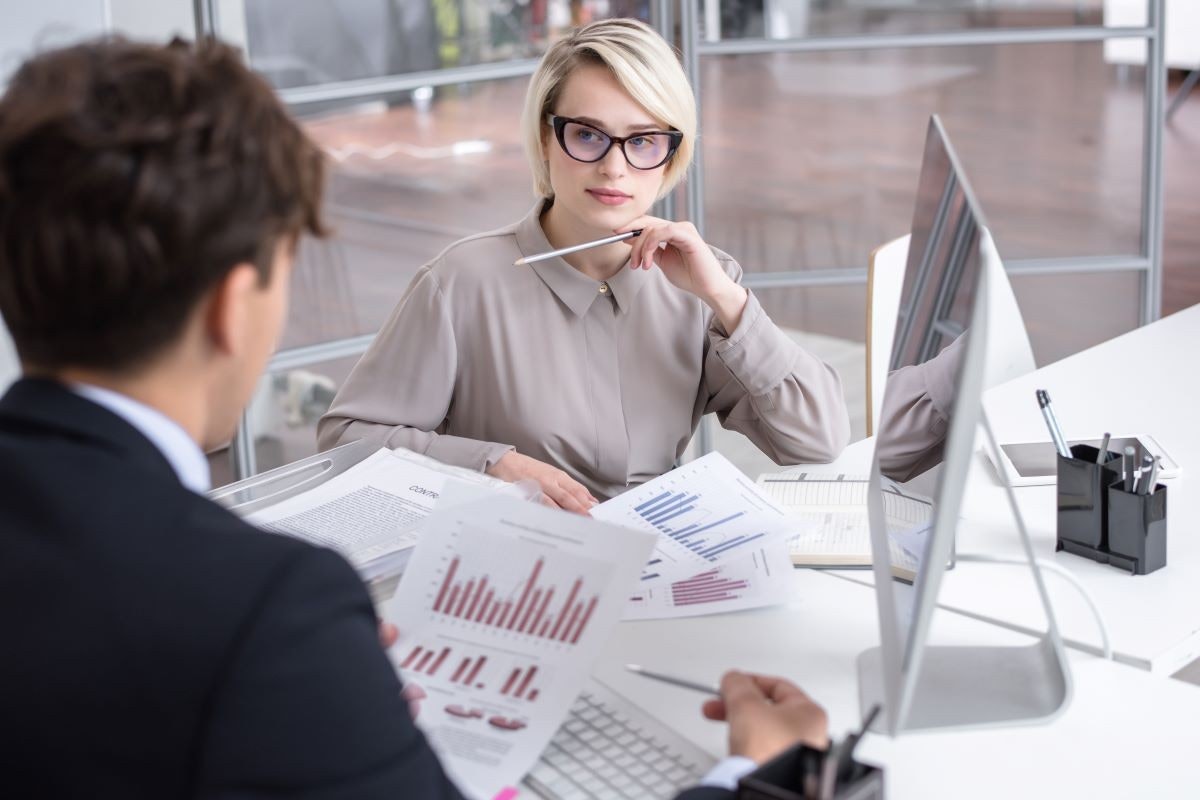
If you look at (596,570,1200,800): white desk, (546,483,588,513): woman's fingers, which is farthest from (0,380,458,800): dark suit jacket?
(546,483,588,513): woman's fingers

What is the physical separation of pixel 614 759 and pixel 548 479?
63 centimetres

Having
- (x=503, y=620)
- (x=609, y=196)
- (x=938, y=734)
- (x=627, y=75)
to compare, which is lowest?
(x=938, y=734)

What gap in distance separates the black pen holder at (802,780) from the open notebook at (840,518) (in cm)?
36

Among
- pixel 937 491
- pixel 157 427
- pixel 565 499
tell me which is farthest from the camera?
pixel 565 499

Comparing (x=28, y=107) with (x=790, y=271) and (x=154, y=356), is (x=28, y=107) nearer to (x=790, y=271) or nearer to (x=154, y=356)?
(x=154, y=356)

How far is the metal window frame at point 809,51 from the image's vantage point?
310 cm

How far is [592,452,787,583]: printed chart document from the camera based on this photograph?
5.32 ft

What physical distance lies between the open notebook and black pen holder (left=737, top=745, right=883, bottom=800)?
0.36 m

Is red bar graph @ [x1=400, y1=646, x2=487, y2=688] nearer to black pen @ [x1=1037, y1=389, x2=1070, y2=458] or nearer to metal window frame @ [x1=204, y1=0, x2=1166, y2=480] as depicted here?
black pen @ [x1=1037, y1=389, x2=1070, y2=458]

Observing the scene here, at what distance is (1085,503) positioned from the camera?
1.65 m

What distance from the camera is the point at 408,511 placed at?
1.64 metres

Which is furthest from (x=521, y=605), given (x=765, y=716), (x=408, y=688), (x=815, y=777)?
(x=815, y=777)

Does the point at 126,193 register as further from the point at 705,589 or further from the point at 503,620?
the point at 705,589

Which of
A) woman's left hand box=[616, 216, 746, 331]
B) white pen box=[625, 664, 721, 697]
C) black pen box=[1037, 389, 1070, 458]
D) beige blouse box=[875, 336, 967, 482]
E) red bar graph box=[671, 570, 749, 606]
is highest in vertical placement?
woman's left hand box=[616, 216, 746, 331]
